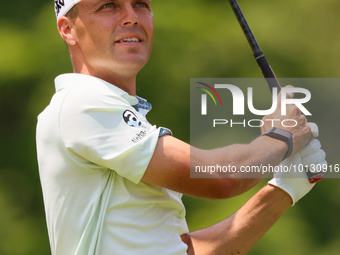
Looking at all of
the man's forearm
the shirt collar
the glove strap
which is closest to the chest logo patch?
the shirt collar

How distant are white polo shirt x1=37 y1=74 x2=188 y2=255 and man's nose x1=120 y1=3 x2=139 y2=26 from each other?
0.83 feet

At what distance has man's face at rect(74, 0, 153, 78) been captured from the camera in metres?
1.74

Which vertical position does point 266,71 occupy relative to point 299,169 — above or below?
above

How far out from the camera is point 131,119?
1.55 metres

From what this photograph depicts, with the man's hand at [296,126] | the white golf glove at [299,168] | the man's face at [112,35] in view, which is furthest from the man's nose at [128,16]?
the white golf glove at [299,168]

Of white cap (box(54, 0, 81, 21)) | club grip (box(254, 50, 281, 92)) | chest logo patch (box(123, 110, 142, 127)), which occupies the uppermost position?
white cap (box(54, 0, 81, 21))

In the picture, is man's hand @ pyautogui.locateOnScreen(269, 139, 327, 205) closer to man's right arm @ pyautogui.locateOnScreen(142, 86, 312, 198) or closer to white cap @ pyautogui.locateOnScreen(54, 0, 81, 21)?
man's right arm @ pyautogui.locateOnScreen(142, 86, 312, 198)

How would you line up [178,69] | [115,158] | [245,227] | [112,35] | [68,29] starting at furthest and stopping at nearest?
[178,69] → [245,227] → [68,29] → [112,35] → [115,158]

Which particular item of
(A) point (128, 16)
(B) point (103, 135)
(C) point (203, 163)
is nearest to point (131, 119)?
(B) point (103, 135)

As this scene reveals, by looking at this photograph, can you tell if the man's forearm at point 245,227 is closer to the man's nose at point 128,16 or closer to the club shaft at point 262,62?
the club shaft at point 262,62

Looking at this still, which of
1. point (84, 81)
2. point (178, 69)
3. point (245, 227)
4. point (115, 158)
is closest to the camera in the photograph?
point (115, 158)

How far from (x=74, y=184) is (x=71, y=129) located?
171mm

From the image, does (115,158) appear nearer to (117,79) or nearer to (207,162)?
(207,162)

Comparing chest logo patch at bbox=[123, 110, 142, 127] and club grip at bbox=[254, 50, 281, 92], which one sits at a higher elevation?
club grip at bbox=[254, 50, 281, 92]
